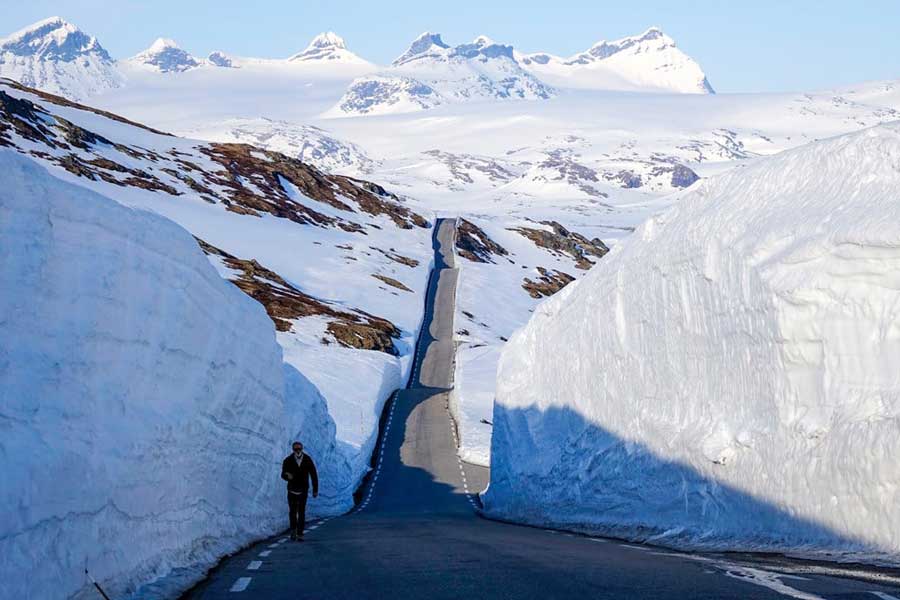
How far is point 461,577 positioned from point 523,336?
25.7 metres

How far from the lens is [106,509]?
38.1ft

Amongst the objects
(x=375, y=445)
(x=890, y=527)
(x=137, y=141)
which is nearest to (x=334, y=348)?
(x=375, y=445)

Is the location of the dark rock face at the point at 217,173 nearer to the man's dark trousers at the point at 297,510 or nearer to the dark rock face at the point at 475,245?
the dark rock face at the point at 475,245

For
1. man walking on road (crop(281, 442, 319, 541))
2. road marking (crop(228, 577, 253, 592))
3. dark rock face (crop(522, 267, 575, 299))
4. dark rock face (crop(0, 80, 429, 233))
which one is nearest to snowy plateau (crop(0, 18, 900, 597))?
road marking (crop(228, 577, 253, 592))

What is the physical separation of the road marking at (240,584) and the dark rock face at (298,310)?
2560 inches

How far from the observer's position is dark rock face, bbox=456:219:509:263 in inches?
5576

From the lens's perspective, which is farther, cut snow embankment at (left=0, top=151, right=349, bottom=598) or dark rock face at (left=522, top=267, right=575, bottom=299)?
dark rock face at (left=522, top=267, right=575, bottom=299)

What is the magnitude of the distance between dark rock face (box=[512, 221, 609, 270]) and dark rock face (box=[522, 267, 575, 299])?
1362 cm

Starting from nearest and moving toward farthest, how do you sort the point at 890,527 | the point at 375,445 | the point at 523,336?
the point at 890,527
the point at 523,336
the point at 375,445

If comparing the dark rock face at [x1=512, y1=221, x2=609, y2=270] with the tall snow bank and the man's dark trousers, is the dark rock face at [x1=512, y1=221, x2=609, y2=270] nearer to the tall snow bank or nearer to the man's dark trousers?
the tall snow bank

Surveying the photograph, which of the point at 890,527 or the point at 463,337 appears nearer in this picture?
the point at 890,527

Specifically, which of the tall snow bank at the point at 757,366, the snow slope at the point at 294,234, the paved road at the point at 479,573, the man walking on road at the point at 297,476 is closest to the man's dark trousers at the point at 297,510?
the man walking on road at the point at 297,476

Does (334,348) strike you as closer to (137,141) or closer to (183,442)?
(183,442)

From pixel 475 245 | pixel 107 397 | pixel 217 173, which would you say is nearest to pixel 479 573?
pixel 107 397
